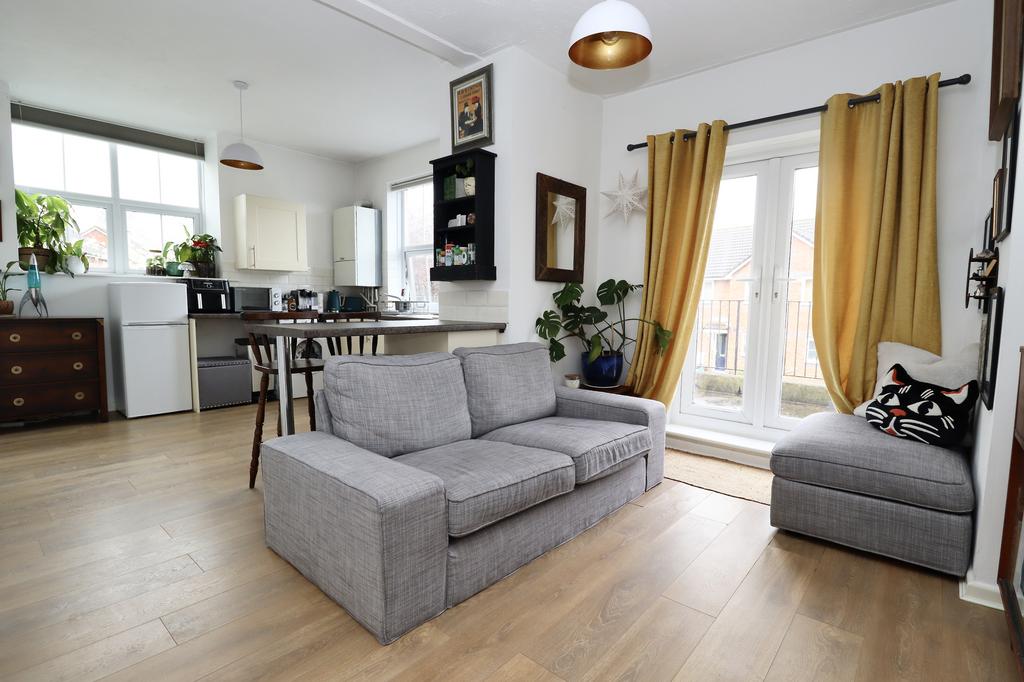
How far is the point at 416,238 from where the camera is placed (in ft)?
19.1

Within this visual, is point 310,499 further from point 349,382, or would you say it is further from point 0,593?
point 0,593

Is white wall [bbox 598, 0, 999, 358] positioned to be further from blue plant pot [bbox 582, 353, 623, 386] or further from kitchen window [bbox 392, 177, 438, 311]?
kitchen window [bbox 392, 177, 438, 311]

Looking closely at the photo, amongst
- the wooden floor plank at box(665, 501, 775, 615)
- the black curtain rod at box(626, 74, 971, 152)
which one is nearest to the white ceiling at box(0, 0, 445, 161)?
the black curtain rod at box(626, 74, 971, 152)

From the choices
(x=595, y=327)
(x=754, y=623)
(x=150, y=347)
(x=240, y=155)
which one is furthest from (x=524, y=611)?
(x=150, y=347)

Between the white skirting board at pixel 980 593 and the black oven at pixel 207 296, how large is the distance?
5561mm

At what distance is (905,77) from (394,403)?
3145mm

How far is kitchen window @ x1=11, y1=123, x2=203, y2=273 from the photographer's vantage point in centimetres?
438

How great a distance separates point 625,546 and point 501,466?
70 centimetres

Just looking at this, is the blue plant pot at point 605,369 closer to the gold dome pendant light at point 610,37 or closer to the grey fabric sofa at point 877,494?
the grey fabric sofa at point 877,494

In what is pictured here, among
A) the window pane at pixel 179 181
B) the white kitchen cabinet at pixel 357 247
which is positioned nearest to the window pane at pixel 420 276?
the white kitchen cabinet at pixel 357 247

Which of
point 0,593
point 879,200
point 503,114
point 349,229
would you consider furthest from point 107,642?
point 349,229

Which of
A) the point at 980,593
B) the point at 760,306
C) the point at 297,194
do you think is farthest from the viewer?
the point at 297,194

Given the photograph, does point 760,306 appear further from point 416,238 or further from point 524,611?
point 416,238

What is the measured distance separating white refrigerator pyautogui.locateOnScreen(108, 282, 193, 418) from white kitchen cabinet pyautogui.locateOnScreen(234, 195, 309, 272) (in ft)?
2.61
